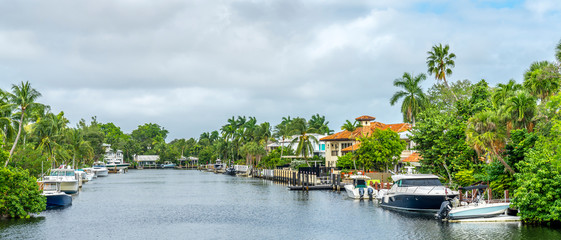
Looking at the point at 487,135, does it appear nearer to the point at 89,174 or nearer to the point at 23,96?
the point at 23,96

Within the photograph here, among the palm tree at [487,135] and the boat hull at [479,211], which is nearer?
the boat hull at [479,211]

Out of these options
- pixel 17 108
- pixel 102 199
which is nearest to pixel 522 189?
pixel 17 108

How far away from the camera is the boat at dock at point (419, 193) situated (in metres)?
44.8

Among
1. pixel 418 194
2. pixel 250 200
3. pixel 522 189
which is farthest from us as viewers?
pixel 250 200

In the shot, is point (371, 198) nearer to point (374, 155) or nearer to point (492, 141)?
point (374, 155)

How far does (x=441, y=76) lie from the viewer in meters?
73.2

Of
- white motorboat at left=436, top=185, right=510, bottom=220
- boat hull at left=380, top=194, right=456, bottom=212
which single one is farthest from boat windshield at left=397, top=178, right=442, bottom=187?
white motorboat at left=436, top=185, right=510, bottom=220


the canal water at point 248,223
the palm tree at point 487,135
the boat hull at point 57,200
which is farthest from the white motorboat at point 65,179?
the palm tree at point 487,135

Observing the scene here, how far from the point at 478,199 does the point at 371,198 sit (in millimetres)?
22051

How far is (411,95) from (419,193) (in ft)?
139

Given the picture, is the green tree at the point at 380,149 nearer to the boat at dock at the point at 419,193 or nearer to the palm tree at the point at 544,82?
the boat at dock at the point at 419,193

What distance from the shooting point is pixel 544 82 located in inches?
1599

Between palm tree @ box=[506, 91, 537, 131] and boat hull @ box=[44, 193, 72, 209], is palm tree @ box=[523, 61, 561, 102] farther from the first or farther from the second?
boat hull @ box=[44, 193, 72, 209]

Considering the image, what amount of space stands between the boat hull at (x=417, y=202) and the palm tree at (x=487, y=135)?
522 centimetres
